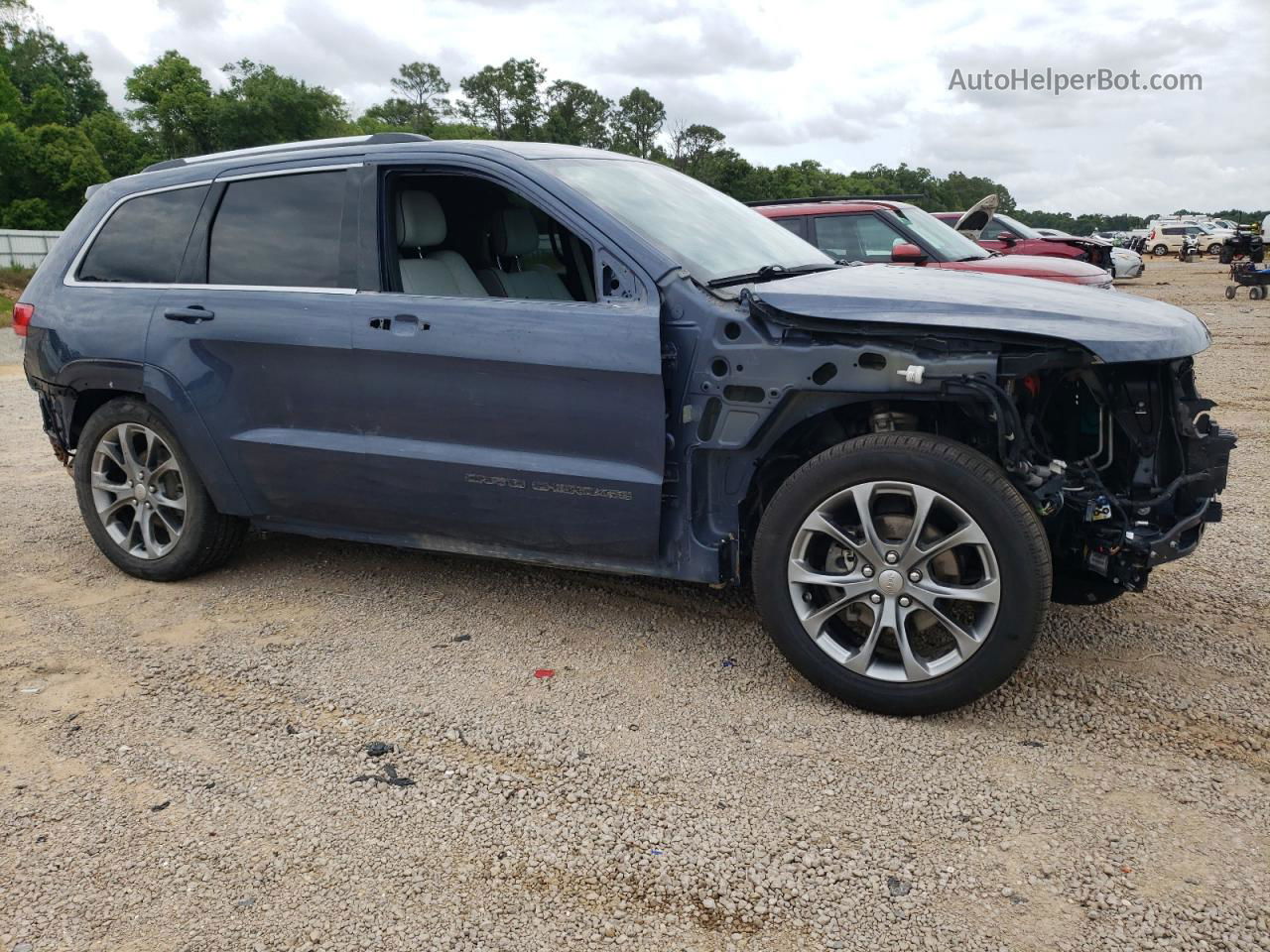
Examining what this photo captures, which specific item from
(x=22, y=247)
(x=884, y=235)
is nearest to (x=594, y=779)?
(x=884, y=235)

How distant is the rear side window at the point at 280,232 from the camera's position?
423 cm

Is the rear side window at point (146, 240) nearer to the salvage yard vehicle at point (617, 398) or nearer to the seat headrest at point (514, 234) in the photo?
the salvage yard vehicle at point (617, 398)

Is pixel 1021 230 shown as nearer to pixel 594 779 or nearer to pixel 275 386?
pixel 275 386

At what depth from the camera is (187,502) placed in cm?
467

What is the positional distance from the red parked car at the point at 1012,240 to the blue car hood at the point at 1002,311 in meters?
9.24

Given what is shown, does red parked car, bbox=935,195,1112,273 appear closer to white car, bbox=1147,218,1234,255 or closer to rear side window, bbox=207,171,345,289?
rear side window, bbox=207,171,345,289

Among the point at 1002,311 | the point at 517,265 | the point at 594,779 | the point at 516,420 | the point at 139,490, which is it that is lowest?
the point at 594,779

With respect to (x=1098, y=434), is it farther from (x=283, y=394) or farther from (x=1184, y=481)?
(x=283, y=394)

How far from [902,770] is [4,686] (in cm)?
320

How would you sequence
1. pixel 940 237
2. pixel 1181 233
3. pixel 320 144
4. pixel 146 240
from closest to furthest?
pixel 320 144 → pixel 146 240 → pixel 940 237 → pixel 1181 233

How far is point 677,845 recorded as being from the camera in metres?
2.76

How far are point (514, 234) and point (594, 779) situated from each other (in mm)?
2504

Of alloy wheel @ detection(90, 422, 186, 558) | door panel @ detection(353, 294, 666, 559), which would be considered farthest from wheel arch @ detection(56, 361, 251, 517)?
door panel @ detection(353, 294, 666, 559)

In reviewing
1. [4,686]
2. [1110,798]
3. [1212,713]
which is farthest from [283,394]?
[1212,713]
